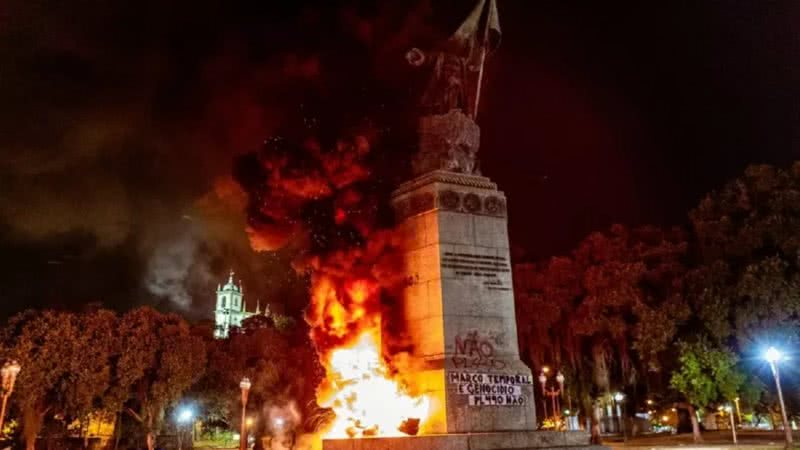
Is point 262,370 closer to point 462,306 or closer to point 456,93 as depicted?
point 456,93

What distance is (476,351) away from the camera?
15.3m

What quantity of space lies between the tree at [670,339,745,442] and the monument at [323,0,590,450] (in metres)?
22.9

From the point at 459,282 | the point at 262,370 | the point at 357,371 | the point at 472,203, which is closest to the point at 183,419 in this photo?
the point at 262,370

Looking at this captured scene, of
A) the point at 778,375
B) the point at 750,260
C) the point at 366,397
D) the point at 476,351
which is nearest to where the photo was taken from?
the point at 476,351

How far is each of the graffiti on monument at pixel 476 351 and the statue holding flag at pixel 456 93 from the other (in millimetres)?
4360

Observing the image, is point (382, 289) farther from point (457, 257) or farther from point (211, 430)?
point (211, 430)

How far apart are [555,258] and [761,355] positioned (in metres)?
12.5

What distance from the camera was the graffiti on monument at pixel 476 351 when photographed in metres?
15.0

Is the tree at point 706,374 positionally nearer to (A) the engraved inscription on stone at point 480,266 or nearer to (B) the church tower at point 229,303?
(A) the engraved inscription on stone at point 480,266

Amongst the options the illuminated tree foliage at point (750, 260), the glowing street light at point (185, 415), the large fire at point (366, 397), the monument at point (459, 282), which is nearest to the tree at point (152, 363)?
the glowing street light at point (185, 415)

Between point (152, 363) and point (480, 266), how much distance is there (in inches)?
1175

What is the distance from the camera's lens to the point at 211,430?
3214 inches

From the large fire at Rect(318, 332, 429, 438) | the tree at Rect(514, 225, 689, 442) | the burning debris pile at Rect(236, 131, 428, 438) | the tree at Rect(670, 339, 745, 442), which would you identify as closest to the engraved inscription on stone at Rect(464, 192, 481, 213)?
the burning debris pile at Rect(236, 131, 428, 438)

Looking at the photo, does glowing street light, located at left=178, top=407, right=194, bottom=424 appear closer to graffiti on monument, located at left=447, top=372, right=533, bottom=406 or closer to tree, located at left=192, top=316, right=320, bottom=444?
tree, located at left=192, top=316, right=320, bottom=444
